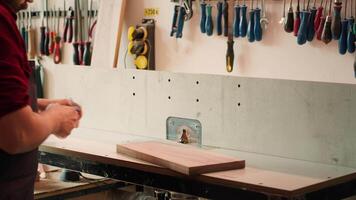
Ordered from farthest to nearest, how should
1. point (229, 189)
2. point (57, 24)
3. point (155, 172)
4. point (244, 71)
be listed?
point (57, 24)
point (244, 71)
point (155, 172)
point (229, 189)

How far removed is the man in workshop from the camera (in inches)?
47.0

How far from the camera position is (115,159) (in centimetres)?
177

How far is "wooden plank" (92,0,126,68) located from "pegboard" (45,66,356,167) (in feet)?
0.69

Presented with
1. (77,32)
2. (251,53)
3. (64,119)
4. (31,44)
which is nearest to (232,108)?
(251,53)

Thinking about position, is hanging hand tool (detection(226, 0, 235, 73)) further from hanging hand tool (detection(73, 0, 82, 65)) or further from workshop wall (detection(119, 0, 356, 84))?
hanging hand tool (detection(73, 0, 82, 65))

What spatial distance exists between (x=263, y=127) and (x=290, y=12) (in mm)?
466

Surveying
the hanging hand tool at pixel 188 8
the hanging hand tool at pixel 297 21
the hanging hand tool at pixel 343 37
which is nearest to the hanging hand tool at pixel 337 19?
the hanging hand tool at pixel 343 37

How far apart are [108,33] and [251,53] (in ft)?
2.40

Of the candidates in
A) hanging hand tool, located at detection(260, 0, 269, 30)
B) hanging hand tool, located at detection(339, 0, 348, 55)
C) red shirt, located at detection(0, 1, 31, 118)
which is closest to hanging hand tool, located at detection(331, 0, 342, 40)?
hanging hand tool, located at detection(339, 0, 348, 55)

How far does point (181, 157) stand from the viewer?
Answer: 1.68 meters

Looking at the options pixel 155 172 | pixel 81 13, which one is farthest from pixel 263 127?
pixel 81 13

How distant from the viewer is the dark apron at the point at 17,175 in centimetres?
138

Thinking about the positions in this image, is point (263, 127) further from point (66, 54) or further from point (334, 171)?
point (66, 54)

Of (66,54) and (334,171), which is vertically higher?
(66,54)
